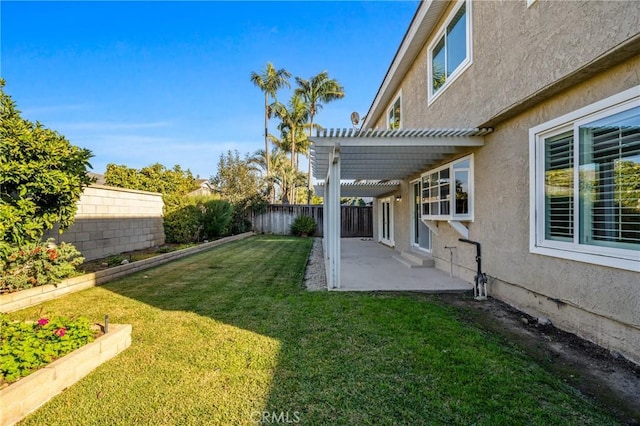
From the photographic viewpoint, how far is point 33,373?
2.97 metres

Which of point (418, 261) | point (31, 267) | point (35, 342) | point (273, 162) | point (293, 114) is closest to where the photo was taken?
point (35, 342)

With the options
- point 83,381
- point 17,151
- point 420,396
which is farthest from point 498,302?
point 17,151

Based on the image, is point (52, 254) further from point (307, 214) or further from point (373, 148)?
point (307, 214)

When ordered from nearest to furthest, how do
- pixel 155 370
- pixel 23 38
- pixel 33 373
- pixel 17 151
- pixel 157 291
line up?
pixel 33 373 < pixel 155 370 < pixel 17 151 < pixel 157 291 < pixel 23 38

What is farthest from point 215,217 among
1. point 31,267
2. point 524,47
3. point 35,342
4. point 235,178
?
point 524,47

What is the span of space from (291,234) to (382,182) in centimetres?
941

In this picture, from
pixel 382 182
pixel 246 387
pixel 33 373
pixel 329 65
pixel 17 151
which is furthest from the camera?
pixel 329 65

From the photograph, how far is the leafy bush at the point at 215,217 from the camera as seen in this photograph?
16.5 meters

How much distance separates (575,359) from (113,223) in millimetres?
12294

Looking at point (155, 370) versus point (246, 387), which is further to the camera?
point (155, 370)

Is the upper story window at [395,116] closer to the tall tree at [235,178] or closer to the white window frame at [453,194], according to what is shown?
the white window frame at [453,194]

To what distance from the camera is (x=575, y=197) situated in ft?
14.7

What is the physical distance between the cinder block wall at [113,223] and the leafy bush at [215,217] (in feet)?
8.85

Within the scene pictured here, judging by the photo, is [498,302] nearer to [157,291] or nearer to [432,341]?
[432,341]
